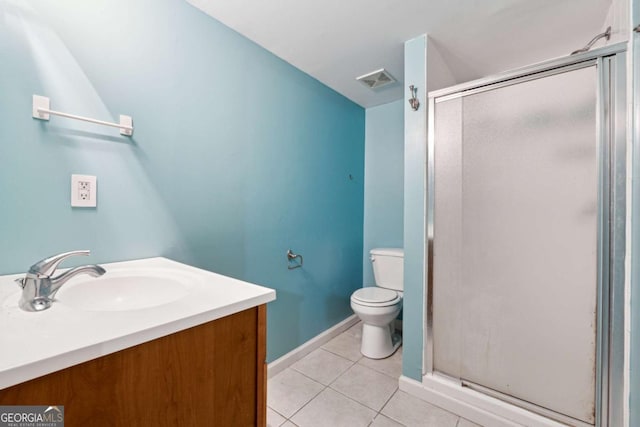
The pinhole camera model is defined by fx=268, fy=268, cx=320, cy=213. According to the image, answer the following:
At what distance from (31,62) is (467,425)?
96.7 inches

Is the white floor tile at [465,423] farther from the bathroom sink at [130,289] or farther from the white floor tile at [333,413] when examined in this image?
the bathroom sink at [130,289]

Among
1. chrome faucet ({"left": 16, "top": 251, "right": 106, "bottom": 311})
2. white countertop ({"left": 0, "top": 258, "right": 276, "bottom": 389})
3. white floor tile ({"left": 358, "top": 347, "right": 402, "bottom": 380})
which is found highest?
chrome faucet ({"left": 16, "top": 251, "right": 106, "bottom": 311})

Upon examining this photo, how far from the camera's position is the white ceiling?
1.39 m

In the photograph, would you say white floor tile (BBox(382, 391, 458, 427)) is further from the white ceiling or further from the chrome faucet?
the white ceiling

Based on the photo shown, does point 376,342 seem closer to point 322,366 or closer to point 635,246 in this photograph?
point 322,366

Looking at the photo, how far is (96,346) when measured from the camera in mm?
513

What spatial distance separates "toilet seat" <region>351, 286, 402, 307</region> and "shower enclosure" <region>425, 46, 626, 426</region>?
377 mm

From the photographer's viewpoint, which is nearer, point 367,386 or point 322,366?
point 367,386

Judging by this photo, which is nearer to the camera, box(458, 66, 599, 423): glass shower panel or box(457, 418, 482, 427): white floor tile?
box(458, 66, 599, 423): glass shower panel

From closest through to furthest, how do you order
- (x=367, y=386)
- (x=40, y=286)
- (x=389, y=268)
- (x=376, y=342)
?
(x=40, y=286), (x=367, y=386), (x=376, y=342), (x=389, y=268)

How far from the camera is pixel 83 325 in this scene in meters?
0.58

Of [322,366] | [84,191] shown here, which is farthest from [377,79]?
[322,366]

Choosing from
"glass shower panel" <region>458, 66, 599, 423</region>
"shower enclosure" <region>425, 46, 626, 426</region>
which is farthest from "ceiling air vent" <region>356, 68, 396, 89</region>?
"glass shower panel" <region>458, 66, 599, 423</region>

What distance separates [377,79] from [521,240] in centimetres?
153
